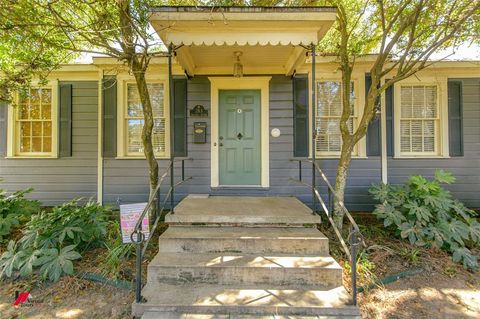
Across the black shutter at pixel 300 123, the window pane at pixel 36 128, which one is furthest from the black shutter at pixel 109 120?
the black shutter at pixel 300 123

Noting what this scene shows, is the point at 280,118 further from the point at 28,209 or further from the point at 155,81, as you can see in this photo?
the point at 28,209

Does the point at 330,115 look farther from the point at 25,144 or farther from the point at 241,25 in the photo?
the point at 25,144

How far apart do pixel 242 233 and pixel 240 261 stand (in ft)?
1.36

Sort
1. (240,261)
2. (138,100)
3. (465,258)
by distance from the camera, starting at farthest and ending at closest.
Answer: (138,100) → (465,258) → (240,261)

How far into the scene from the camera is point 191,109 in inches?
195

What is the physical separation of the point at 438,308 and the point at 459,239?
1.25 metres

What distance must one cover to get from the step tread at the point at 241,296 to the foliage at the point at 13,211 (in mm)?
2426

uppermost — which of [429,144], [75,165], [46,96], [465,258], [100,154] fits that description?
[46,96]

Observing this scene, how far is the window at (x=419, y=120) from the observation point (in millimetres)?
5066

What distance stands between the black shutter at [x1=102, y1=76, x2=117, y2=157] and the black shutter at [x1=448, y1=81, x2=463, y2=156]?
6368 mm

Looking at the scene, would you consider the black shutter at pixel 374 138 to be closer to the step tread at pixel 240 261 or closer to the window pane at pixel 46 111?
the step tread at pixel 240 261

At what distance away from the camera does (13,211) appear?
12.6 ft

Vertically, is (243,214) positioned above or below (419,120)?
below

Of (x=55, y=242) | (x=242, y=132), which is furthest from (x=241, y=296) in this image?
(x=242, y=132)
